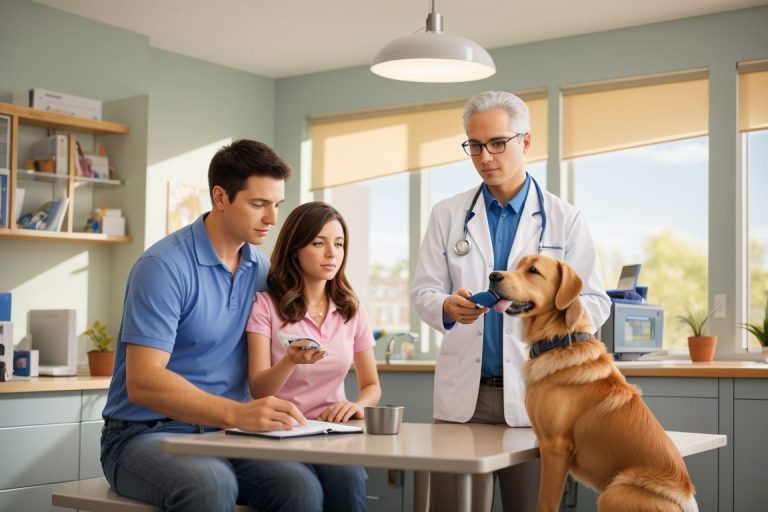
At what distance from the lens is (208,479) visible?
7.11ft

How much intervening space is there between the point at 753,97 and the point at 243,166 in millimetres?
3417

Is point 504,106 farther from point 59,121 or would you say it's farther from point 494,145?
point 59,121

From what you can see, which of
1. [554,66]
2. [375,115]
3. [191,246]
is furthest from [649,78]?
[191,246]

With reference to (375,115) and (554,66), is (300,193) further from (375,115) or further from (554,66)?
(554,66)

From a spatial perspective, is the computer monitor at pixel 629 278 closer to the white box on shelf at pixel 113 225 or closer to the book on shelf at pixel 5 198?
the white box on shelf at pixel 113 225

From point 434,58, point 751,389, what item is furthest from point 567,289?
point 751,389

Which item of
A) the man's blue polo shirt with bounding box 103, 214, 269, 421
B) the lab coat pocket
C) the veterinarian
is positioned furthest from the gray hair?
the man's blue polo shirt with bounding box 103, 214, 269, 421

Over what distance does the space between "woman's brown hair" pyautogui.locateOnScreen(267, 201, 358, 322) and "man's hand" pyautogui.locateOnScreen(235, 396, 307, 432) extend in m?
0.46

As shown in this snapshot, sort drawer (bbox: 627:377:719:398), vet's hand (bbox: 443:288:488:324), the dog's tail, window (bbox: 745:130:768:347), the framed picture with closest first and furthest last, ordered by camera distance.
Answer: the dog's tail, vet's hand (bbox: 443:288:488:324), drawer (bbox: 627:377:719:398), window (bbox: 745:130:768:347), the framed picture

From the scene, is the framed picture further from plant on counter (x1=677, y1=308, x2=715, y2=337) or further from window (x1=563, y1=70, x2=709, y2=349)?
plant on counter (x1=677, y1=308, x2=715, y2=337)

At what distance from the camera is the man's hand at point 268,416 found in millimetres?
2139

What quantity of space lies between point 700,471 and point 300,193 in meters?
3.24

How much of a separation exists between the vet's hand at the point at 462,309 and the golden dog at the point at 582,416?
13cm

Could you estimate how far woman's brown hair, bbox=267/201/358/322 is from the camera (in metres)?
2.61
